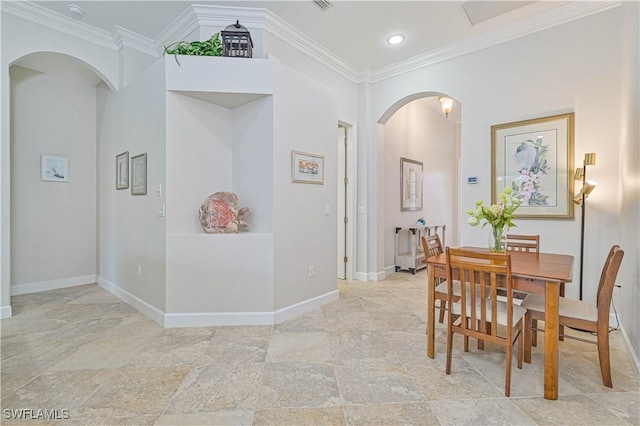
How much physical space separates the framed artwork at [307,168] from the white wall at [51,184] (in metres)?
3.46

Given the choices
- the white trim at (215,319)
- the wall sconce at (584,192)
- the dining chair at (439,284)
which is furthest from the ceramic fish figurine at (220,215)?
the wall sconce at (584,192)

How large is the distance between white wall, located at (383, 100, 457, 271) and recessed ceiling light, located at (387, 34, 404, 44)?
140 cm

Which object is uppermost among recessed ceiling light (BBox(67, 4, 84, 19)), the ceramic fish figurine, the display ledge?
recessed ceiling light (BBox(67, 4, 84, 19))

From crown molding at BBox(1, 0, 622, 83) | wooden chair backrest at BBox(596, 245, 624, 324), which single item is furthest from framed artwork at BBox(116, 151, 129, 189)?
wooden chair backrest at BBox(596, 245, 624, 324)

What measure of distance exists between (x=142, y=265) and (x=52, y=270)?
2036 millimetres

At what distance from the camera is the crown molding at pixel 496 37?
3.08 meters

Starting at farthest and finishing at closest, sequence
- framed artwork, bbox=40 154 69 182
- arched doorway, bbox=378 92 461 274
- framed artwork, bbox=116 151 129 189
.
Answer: arched doorway, bbox=378 92 461 274, framed artwork, bbox=40 154 69 182, framed artwork, bbox=116 151 129 189

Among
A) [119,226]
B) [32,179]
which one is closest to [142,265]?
[119,226]

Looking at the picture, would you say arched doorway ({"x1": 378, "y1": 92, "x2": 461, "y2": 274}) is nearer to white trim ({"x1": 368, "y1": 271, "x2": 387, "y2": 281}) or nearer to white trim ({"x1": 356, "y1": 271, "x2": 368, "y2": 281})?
white trim ({"x1": 368, "y1": 271, "x2": 387, "y2": 281})

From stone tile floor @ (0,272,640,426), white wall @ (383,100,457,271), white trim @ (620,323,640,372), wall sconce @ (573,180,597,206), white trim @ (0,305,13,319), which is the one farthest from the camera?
white wall @ (383,100,457,271)

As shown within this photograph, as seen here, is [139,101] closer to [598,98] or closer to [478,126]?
[478,126]

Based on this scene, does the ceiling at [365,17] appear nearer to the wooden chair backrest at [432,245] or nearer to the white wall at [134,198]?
the white wall at [134,198]

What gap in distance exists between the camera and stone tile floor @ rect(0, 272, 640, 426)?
1737 mm

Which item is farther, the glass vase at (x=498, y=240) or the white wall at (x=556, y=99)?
the white wall at (x=556, y=99)
